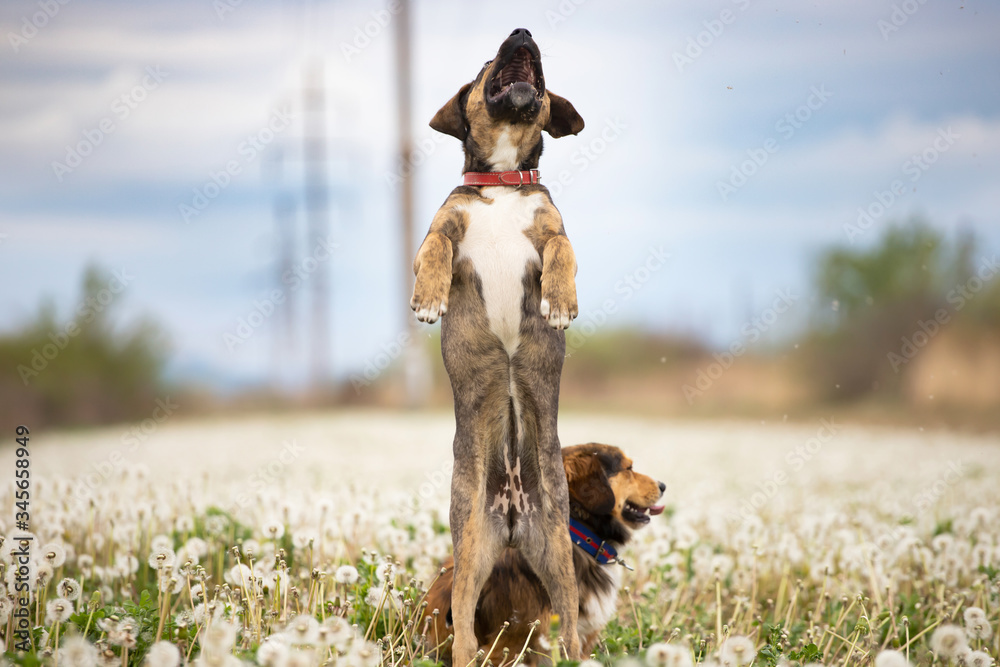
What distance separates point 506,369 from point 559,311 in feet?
1.55

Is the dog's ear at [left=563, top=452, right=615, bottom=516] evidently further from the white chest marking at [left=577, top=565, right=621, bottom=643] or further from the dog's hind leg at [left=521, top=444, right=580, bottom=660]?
the dog's hind leg at [left=521, top=444, right=580, bottom=660]

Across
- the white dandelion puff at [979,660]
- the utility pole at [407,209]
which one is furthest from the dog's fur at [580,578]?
the utility pole at [407,209]

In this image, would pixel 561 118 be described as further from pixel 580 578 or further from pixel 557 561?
pixel 580 578

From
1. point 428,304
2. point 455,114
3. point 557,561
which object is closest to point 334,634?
point 557,561

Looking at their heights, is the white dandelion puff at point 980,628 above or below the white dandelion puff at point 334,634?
below

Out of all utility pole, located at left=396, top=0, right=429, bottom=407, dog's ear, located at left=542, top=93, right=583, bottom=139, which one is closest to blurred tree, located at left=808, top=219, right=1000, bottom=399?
utility pole, located at left=396, top=0, right=429, bottom=407

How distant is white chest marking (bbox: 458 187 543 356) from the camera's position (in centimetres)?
366

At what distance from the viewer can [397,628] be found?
4.33 m

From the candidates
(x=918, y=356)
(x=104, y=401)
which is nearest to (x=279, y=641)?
(x=918, y=356)

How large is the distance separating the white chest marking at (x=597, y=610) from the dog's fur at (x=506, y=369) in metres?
0.50

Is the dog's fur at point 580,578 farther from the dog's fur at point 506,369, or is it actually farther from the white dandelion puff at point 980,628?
the white dandelion puff at point 980,628

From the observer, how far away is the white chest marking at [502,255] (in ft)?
12.0

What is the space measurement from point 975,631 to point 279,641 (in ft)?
11.9

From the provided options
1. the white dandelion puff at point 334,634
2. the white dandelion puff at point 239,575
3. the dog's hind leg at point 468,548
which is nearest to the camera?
the white dandelion puff at point 334,634
